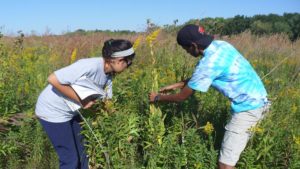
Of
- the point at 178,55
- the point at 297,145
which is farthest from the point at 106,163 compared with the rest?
the point at 178,55

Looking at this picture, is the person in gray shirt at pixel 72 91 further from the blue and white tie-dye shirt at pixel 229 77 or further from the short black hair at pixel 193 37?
the blue and white tie-dye shirt at pixel 229 77

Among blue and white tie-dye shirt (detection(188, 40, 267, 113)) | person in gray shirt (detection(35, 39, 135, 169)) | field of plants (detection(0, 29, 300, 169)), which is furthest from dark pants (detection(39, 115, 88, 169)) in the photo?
blue and white tie-dye shirt (detection(188, 40, 267, 113))

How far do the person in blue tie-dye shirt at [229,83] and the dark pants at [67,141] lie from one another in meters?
0.93

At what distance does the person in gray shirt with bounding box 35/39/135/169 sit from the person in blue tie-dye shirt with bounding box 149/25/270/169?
548 mm

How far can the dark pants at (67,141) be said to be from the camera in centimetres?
362

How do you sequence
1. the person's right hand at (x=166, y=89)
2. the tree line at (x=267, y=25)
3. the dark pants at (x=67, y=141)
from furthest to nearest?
the tree line at (x=267, y=25) → the person's right hand at (x=166, y=89) → the dark pants at (x=67, y=141)

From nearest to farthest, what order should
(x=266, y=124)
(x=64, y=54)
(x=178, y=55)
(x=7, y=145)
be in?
(x=266, y=124)
(x=7, y=145)
(x=178, y=55)
(x=64, y=54)

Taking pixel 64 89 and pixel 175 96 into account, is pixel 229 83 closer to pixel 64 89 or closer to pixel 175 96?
pixel 175 96

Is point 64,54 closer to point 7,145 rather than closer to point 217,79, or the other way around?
point 7,145

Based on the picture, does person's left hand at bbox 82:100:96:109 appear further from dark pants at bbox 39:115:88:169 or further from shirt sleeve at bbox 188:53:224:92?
shirt sleeve at bbox 188:53:224:92

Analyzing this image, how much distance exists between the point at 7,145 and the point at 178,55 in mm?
2507

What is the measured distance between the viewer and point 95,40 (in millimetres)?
9805

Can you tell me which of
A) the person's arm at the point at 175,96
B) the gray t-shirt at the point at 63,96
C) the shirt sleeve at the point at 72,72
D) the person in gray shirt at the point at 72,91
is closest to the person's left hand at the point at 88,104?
the person in gray shirt at the point at 72,91

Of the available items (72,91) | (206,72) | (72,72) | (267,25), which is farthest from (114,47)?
(267,25)
